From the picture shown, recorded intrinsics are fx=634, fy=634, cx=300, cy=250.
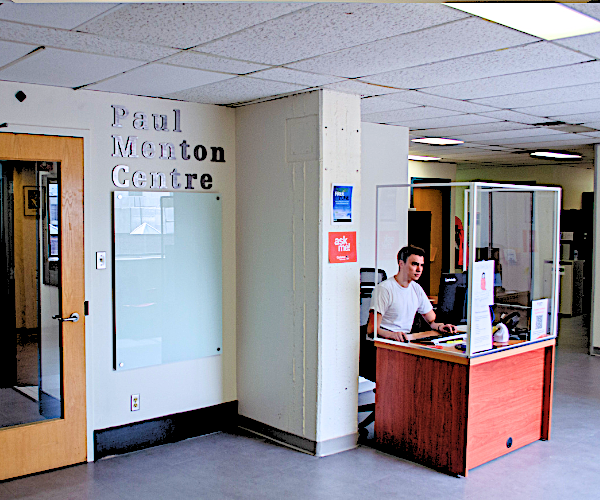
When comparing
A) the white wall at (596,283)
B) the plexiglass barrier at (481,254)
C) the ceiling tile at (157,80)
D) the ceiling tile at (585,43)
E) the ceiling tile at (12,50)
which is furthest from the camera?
the white wall at (596,283)

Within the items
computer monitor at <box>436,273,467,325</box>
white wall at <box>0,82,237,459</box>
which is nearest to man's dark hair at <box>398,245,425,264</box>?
computer monitor at <box>436,273,467,325</box>

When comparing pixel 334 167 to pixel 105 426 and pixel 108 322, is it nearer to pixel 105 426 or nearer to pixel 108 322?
pixel 108 322

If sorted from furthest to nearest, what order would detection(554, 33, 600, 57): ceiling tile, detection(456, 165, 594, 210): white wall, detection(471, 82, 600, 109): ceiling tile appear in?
detection(456, 165, 594, 210): white wall
detection(471, 82, 600, 109): ceiling tile
detection(554, 33, 600, 57): ceiling tile

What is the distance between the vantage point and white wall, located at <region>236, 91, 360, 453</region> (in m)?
4.46

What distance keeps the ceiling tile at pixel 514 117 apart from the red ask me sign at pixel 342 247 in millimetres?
1854

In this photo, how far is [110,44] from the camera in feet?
10.4

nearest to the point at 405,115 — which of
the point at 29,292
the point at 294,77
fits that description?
the point at 294,77

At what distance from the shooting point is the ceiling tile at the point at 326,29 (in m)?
2.62

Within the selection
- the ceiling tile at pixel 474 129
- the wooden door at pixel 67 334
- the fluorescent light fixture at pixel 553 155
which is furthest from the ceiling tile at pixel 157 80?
the fluorescent light fixture at pixel 553 155

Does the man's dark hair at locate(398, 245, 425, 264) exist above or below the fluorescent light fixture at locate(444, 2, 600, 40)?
below

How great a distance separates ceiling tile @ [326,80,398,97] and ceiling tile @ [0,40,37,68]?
1.88 meters

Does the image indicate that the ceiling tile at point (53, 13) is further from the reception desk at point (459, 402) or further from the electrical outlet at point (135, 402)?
the reception desk at point (459, 402)

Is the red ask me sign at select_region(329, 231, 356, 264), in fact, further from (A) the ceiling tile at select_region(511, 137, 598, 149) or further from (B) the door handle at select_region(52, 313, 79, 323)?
(A) the ceiling tile at select_region(511, 137, 598, 149)

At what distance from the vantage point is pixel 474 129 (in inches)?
255
